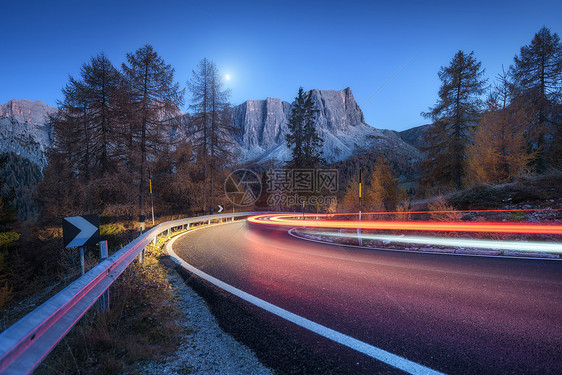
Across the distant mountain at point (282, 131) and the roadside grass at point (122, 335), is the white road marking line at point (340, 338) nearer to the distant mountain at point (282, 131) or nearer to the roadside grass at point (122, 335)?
the roadside grass at point (122, 335)

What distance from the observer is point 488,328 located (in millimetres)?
2676

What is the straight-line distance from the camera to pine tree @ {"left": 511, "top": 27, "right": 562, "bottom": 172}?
1975cm

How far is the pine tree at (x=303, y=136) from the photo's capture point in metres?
33.4

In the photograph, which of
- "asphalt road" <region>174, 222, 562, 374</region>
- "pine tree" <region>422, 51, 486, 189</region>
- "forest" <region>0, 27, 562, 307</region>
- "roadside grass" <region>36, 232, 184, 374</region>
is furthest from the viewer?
"pine tree" <region>422, 51, 486, 189</region>

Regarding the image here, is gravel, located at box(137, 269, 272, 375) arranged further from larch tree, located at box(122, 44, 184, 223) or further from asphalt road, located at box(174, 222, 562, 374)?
larch tree, located at box(122, 44, 184, 223)

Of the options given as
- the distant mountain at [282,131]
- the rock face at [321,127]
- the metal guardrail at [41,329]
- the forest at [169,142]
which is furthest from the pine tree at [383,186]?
the rock face at [321,127]

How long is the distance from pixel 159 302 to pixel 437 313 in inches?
162

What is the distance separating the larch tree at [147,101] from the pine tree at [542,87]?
30.6m

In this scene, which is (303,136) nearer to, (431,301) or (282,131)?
(431,301)

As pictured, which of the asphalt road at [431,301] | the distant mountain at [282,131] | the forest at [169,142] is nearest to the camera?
the asphalt road at [431,301]

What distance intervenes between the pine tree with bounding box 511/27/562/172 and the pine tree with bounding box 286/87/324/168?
69.4 feet

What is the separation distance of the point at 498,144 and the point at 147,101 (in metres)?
26.2

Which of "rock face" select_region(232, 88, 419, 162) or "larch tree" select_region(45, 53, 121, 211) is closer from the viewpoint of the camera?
"larch tree" select_region(45, 53, 121, 211)

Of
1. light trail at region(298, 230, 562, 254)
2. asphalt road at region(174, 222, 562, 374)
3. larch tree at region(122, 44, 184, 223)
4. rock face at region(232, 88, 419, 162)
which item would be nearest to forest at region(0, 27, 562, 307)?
larch tree at region(122, 44, 184, 223)
